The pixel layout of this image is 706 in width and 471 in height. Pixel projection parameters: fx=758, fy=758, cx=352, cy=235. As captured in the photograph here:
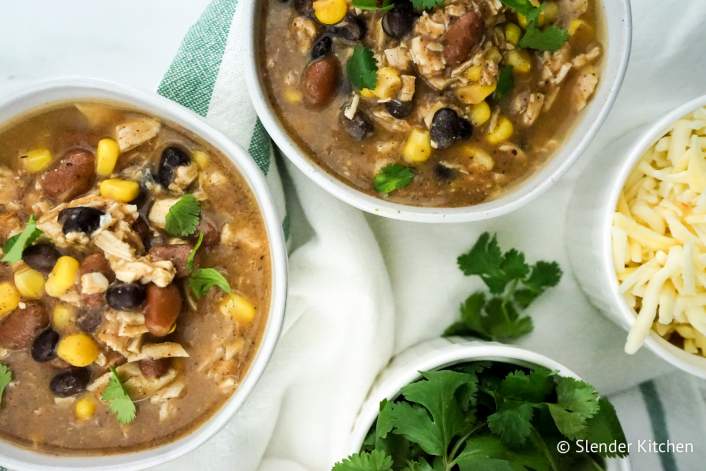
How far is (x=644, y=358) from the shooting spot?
9.93ft

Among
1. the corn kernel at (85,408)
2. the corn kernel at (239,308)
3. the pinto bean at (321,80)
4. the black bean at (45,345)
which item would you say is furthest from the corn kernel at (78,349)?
the pinto bean at (321,80)

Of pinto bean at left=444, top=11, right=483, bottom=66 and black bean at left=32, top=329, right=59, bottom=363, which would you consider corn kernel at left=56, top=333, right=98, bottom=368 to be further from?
pinto bean at left=444, top=11, right=483, bottom=66

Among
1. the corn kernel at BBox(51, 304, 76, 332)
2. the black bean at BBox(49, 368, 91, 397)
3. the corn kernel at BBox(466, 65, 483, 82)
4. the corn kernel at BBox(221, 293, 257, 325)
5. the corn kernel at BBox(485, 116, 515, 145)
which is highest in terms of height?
the corn kernel at BBox(466, 65, 483, 82)

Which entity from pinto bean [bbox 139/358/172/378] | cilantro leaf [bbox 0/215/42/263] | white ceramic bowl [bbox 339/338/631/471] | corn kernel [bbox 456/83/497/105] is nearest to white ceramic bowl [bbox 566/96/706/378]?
white ceramic bowl [bbox 339/338/631/471]

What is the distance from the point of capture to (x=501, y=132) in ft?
7.64

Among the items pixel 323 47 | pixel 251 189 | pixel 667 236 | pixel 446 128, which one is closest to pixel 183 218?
pixel 251 189

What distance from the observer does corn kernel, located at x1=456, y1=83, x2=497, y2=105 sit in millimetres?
2215

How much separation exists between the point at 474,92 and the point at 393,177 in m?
0.35

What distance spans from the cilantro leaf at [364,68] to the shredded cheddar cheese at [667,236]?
37.2 inches

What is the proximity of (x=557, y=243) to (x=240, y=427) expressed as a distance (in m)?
1.40

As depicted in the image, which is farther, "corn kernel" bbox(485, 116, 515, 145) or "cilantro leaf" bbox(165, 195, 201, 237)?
"corn kernel" bbox(485, 116, 515, 145)

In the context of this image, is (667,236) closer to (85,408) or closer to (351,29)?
(351,29)

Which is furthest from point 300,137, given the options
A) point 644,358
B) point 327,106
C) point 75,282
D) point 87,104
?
point 644,358

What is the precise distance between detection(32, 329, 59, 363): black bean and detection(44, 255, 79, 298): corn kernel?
13cm
